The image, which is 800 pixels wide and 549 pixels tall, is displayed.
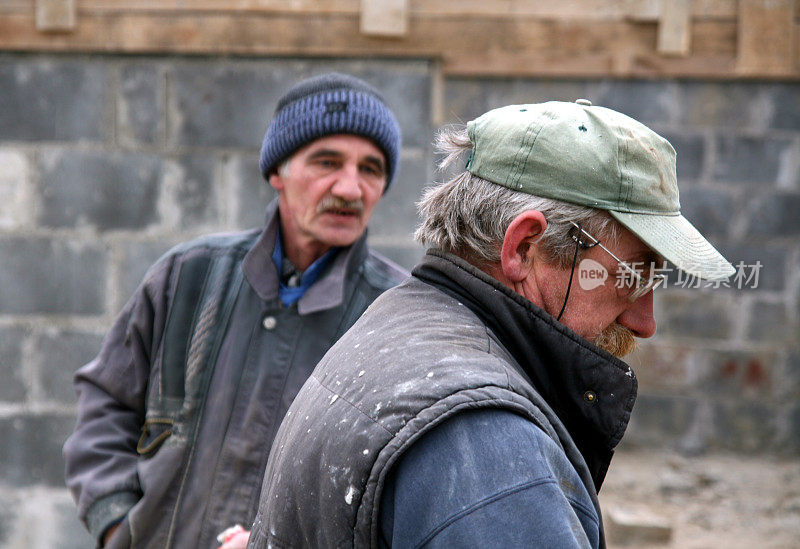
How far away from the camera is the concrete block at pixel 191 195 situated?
3.59 meters

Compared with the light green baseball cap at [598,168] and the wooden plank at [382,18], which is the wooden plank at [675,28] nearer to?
the wooden plank at [382,18]

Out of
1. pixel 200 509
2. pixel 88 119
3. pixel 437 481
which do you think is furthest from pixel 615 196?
pixel 88 119

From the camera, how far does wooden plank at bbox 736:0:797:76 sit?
392 centimetres

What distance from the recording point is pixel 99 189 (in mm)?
3570

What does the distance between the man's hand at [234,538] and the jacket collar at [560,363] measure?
0.93 metres

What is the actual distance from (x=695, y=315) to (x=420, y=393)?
4.24 metres

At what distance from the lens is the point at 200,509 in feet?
6.98

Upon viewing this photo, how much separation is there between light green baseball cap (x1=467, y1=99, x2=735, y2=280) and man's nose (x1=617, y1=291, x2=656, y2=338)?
0.14 meters

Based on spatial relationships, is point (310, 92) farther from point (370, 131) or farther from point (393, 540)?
point (393, 540)

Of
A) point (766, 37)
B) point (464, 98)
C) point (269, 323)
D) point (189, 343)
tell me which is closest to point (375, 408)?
point (269, 323)

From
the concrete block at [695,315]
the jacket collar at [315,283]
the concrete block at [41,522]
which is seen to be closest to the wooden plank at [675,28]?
the concrete block at [695,315]

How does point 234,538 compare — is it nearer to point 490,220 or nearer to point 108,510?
point 108,510

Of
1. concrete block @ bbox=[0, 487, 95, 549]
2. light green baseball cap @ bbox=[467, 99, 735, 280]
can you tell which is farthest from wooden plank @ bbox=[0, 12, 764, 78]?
light green baseball cap @ bbox=[467, 99, 735, 280]

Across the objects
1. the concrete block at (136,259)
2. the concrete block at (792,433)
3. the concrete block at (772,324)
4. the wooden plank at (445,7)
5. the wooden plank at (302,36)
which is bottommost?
the concrete block at (792,433)
